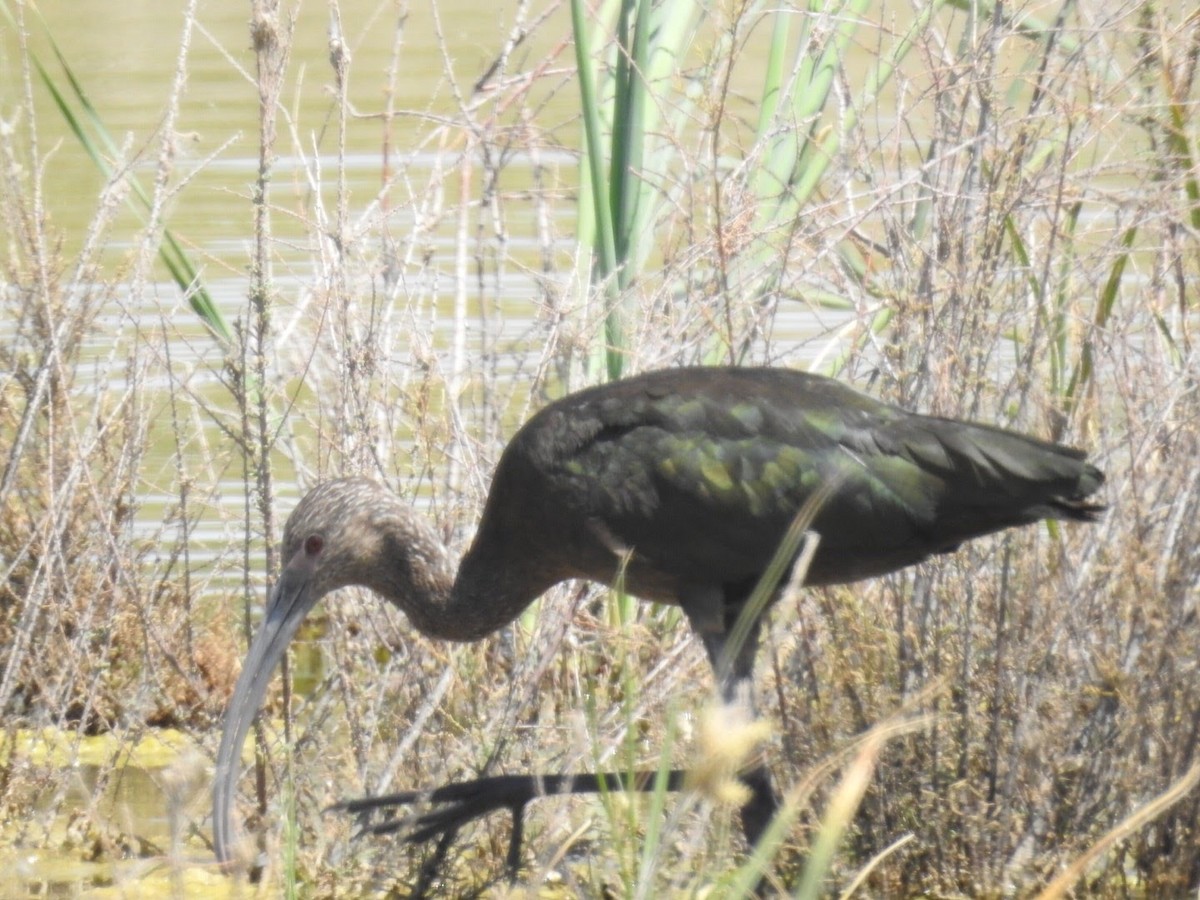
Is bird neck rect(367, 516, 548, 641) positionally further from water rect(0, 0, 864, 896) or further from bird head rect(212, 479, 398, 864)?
water rect(0, 0, 864, 896)

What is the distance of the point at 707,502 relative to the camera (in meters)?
4.11

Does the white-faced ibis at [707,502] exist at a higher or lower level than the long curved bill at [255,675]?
higher

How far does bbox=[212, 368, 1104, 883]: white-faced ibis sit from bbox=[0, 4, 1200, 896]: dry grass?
0.16 metres

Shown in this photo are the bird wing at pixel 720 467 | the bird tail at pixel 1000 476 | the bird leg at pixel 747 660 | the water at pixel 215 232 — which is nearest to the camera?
the bird tail at pixel 1000 476

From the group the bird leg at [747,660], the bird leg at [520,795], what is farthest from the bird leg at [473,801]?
the bird leg at [747,660]

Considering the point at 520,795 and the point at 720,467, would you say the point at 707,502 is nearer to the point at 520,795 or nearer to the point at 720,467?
the point at 720,467

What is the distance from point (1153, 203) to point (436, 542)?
1728 millimetres

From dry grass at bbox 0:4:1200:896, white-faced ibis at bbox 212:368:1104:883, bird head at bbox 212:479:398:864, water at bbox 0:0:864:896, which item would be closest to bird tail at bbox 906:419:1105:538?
white-faced ibis at bbox 212:368:1104:883

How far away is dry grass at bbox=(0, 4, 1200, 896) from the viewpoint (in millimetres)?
4125

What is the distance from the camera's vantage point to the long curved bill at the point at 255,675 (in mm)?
3924

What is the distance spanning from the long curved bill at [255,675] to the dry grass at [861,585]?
17cm

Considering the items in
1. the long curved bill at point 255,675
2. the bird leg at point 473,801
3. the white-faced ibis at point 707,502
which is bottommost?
the bird leg at point 473,801

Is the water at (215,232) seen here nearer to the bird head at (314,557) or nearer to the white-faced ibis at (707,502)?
the bird head at (314,557)

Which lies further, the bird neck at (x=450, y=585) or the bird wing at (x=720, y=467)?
the bird neck at (x=450, y=585)
